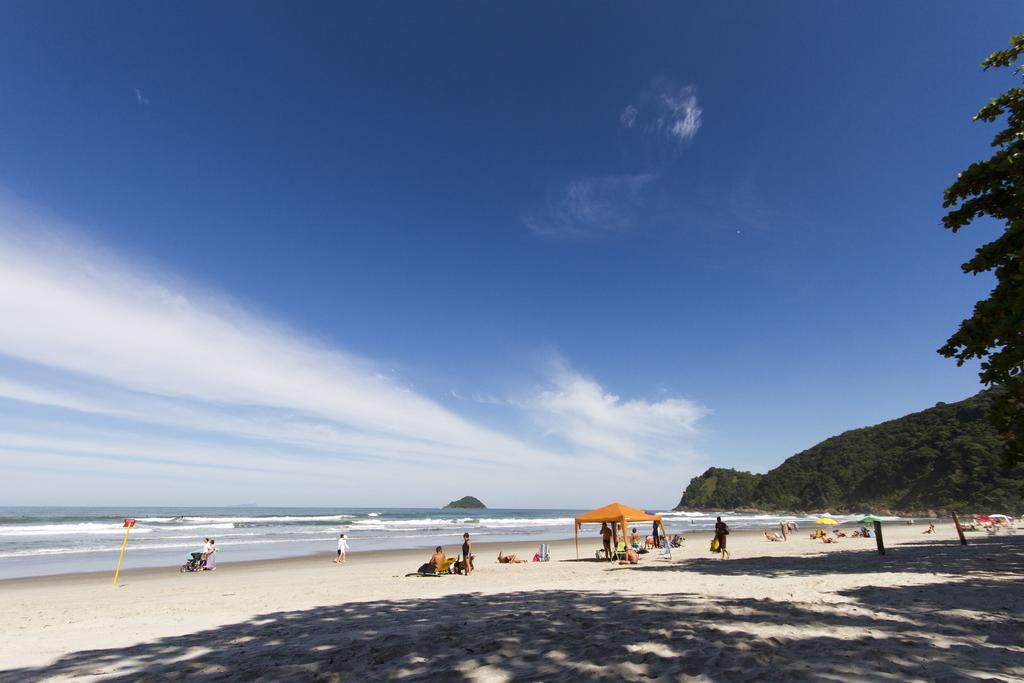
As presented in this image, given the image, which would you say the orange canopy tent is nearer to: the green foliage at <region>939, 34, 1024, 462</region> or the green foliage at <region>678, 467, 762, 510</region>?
the green foliage at <region>939, 34, 1024, 462</region>

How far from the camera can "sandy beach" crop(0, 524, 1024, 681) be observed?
5.26 meters

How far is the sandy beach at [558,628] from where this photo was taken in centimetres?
526

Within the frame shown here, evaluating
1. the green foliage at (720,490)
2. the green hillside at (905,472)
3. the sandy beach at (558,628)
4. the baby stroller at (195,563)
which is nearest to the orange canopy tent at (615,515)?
the sandy beach at (558,628)

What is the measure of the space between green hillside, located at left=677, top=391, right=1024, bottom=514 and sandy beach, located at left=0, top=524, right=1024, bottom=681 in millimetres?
63393

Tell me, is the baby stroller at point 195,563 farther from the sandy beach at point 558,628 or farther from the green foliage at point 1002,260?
the green foliage at point 1002,260

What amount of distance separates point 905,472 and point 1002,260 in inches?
3965

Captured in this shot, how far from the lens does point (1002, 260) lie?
11859 millimetres

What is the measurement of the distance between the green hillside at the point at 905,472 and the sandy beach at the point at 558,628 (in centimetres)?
6339

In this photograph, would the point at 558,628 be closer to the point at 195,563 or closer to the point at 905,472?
the point at 195,563

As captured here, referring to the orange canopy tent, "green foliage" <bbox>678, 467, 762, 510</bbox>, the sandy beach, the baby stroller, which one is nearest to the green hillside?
"green foliage" <bbox>678, 467, 762, 510</bbox>

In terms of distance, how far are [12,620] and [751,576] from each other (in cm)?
1735

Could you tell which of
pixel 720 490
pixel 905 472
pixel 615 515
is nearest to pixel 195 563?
pixel 615 515

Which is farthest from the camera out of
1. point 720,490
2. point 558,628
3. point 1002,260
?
point 720,490

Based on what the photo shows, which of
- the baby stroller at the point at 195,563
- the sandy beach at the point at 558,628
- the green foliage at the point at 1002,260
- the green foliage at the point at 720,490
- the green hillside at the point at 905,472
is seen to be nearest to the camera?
the sandy beach at the point at 558,628
